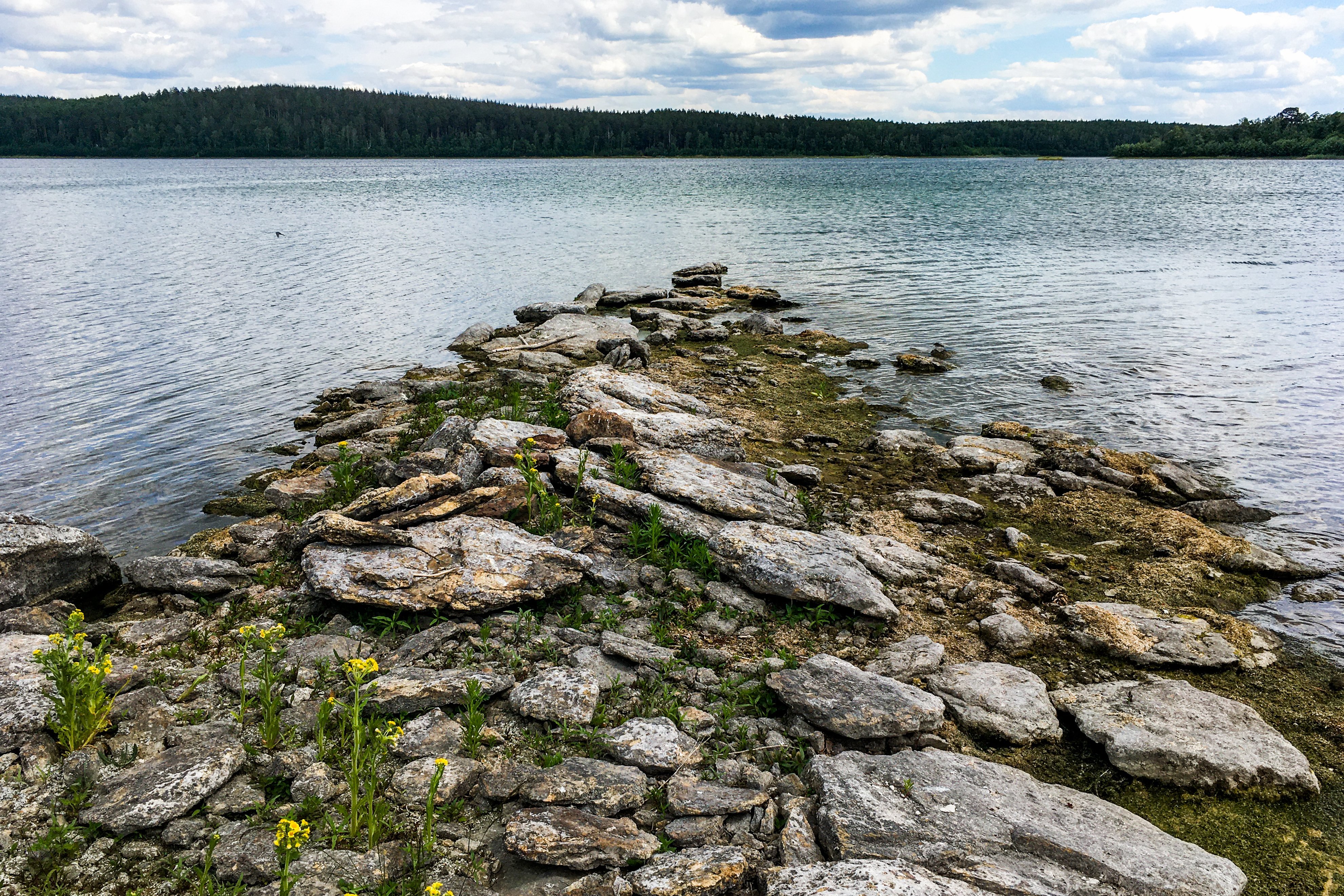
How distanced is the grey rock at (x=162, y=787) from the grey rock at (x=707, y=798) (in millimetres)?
3169

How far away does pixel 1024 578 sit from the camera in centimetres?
945

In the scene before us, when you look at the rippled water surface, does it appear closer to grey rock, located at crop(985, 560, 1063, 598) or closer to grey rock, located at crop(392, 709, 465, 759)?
grey rock, located at crop(985, 560, 1063, 598)

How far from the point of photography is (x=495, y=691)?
6.42m

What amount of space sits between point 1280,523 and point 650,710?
10746 mm

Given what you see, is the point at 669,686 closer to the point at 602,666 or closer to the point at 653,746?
the point at 602,666

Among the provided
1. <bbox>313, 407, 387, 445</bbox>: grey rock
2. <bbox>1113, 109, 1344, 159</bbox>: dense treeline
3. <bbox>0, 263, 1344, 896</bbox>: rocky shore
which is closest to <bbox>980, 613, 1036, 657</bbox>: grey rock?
<bbox>0, 263, 1344, 896</bbox>: rocky shore

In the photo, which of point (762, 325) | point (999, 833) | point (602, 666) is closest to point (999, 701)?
point (999, 833)

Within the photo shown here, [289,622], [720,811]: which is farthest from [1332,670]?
[289,622]

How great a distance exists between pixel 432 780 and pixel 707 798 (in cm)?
196

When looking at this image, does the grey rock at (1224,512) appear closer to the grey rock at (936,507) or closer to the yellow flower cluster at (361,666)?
the grey rock at (936,507)

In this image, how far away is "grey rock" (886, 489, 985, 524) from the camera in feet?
37.4

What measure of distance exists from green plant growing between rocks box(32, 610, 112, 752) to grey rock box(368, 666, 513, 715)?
1.99 m

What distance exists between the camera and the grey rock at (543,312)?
88.6 feet

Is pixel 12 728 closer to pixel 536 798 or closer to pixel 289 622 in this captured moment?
pixel 289 622
